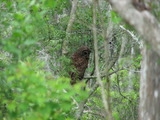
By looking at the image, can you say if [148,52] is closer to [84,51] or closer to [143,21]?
[143,21]

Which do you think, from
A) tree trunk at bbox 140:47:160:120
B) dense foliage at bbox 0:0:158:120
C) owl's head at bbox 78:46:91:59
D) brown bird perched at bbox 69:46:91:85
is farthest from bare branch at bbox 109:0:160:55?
owl's head at bbox 78:46:91:59

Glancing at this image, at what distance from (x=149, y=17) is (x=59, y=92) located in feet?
4.56

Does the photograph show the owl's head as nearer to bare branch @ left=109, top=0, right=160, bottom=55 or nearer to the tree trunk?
the tree trunk

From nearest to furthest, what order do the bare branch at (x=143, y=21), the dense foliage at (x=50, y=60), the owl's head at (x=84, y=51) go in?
1. the bare branch at (x=143, y=21)
2. the dense foliage at (x=50, y=60)
3. the owl's head at (x=84, y=51)

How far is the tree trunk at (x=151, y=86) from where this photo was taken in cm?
326

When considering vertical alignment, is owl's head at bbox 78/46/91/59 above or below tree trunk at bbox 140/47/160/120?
above

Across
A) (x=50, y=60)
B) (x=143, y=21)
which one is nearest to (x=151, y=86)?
(x=143, y=21)

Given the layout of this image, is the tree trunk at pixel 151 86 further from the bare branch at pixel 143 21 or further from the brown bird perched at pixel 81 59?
the brown bird perched at pixel 81 59

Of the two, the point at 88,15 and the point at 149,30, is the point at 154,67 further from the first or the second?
the point at 88,15

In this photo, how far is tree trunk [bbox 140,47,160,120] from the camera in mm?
3260

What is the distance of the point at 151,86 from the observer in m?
3.32

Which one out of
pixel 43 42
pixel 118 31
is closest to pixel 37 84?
pixel 43 42

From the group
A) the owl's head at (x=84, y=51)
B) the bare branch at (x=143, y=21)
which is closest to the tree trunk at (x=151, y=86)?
the bare branch at (x=143, y=21)

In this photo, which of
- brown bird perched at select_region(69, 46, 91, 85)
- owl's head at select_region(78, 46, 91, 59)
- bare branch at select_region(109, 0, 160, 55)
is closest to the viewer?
bare branch at select_region(109, 0, 160, 55)
